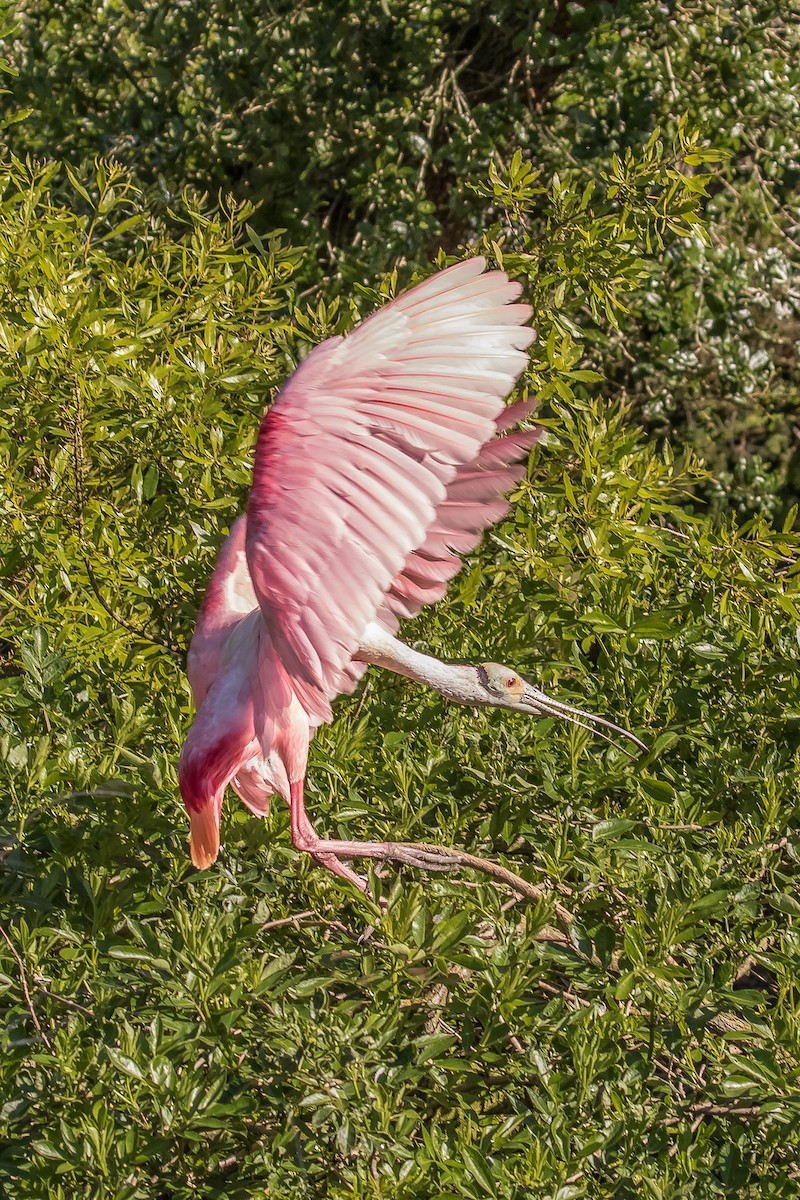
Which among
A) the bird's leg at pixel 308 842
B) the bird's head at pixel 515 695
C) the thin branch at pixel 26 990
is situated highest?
the thin branch at pixel 26 990

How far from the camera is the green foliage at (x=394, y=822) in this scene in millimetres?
1945

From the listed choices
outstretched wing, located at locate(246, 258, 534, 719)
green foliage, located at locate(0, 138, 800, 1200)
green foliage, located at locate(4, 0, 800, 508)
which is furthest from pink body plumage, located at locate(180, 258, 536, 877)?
green foliage, located at locate(4, 0, 800, 508)

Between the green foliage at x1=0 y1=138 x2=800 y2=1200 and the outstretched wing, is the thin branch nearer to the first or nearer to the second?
the green foliage at x1=0 y1=138 x2=800 y2=1200

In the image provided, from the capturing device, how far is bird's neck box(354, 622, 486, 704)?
2809 millimetres

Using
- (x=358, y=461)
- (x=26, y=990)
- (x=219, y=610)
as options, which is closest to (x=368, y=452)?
(x=358, y=461)

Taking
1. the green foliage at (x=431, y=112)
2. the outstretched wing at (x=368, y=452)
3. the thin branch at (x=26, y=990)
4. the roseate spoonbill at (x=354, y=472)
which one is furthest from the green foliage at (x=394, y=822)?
the green foliage at (x=431, y=112)

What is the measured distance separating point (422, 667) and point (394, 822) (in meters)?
0.41

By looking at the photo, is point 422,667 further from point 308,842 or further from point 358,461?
point 358,461

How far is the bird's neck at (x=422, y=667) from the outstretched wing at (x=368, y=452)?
0.39m

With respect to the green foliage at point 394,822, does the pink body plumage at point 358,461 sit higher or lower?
higher

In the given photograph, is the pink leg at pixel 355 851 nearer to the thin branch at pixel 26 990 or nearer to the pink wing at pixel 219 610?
the pink wing at pixel 219 610

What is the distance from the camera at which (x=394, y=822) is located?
8.24ft

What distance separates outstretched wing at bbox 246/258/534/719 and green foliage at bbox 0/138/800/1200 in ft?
1.14

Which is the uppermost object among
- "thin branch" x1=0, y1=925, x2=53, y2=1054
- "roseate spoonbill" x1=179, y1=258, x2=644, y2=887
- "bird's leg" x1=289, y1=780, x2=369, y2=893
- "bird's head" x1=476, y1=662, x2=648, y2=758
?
"roseate spoonbill" x1=179, y1=258, x2=644, y2=887
